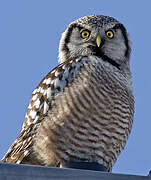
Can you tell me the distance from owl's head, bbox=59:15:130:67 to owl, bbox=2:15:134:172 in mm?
41

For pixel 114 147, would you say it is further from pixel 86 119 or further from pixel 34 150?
pixel 34 150

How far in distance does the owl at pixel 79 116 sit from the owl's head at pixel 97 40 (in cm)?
4

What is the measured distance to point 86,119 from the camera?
4656mm

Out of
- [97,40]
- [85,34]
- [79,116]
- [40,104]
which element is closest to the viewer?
[79,116]

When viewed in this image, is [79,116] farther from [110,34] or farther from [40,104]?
[110,34]

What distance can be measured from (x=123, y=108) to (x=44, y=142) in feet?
3.12

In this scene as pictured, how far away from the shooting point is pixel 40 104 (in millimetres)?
5008

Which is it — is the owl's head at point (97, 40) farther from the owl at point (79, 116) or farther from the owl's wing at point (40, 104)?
the owl's wing at point (40, 104)

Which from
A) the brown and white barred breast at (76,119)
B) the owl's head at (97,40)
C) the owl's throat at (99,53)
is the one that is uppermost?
the owl's head at (97,40)

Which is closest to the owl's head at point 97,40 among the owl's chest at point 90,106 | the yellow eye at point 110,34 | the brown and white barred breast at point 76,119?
the yellow eye at point 110,34

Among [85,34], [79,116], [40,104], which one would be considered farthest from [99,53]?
[79,116]

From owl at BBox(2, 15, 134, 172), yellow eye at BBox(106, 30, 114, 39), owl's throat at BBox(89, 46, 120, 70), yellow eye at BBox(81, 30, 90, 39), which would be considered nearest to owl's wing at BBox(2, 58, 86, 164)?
owl at BBox(2, 15, 134, 172)

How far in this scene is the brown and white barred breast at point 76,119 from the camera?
4672 mm

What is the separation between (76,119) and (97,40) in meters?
1.25
